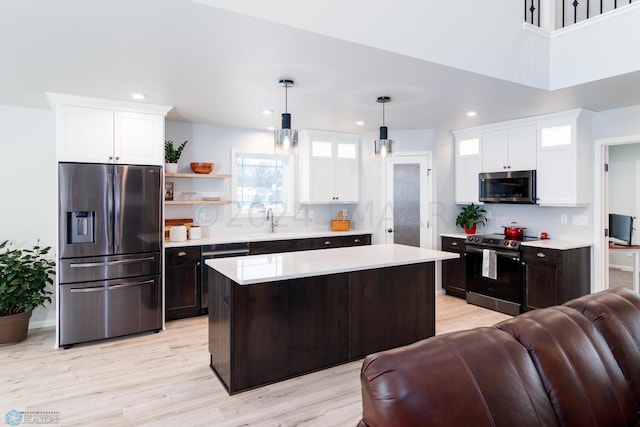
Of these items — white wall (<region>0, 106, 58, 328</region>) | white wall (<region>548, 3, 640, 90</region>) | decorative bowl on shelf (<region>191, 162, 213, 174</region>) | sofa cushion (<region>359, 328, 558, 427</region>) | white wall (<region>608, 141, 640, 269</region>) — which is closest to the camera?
sofa cushion (<region>359, 328, 558, 427</region>)

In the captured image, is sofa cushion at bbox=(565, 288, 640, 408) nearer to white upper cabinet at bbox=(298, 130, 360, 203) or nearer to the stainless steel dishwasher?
the stainless steel dishwasher

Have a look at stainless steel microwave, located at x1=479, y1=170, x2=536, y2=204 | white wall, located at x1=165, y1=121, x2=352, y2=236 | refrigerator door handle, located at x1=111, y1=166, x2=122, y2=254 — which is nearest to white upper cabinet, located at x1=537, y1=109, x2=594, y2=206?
stainless steel microwave, located at x1=479, y1=170, x2=536, y2=204

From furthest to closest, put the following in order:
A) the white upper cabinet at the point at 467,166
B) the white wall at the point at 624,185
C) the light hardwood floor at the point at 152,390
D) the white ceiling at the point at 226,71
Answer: the white wall at the point at 624,185 < the white upper cabinet at the point at 467,166 < the light hardwood floor at the point at 152,390 < the white ceiling at the point at 226,71

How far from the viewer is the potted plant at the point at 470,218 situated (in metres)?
5.33

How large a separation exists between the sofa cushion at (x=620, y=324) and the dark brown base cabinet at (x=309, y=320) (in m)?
1.74

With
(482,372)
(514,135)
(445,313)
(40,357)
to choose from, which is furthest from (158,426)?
(514,135)

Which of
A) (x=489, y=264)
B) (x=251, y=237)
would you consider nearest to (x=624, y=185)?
(x=489, y=264)

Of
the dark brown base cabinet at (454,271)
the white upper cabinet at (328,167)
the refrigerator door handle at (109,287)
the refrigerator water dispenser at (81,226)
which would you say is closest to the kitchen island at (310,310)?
the refrigerator door handle at (109,287)

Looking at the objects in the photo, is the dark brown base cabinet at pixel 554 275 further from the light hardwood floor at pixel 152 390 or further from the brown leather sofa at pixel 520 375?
the brown leather sofa at pixel 520 375

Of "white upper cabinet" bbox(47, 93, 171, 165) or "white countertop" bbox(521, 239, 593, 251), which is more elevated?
"white upper cabinet" bbox(47, 93, 171, 165)

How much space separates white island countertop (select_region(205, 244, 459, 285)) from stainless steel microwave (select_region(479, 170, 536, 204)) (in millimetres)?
1892

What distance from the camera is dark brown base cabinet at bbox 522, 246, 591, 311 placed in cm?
409

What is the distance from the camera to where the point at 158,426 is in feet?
7.63

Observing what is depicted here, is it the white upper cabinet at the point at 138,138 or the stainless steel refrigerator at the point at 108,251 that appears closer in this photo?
the stainless steel refrigerator at the point at 108,251
